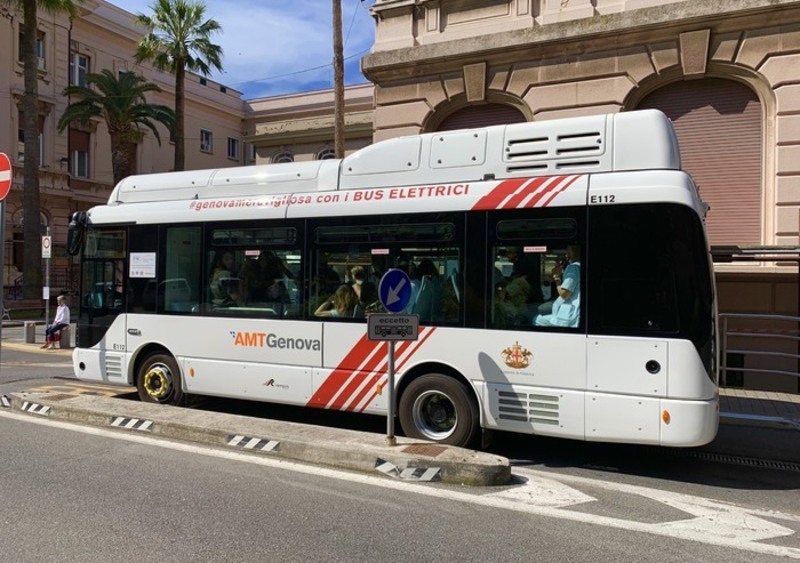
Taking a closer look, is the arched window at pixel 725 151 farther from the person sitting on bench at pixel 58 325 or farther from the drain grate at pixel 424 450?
the person sitting on bench at pixel 58 325

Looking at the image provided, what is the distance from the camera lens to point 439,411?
677 cm

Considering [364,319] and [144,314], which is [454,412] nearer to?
[364,319]

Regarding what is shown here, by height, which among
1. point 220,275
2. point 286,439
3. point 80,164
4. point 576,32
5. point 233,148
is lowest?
point 286,439

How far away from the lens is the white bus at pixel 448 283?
5.73 meters

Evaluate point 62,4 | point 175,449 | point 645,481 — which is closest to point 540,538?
point 645,481

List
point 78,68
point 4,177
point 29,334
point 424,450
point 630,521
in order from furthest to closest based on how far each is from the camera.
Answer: point 78,68 < point 29,334 < point 4,177 < point 424,450 < point 630,521

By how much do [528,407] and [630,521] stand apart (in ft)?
5.26

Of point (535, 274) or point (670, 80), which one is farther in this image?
point (670, 80)

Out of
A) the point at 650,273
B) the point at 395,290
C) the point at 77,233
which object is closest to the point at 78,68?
the point at 77,233

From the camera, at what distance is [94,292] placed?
29.4 ft

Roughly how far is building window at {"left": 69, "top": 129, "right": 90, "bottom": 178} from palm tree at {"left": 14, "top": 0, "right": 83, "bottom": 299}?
9674 millimetres

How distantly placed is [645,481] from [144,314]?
6.57 metres

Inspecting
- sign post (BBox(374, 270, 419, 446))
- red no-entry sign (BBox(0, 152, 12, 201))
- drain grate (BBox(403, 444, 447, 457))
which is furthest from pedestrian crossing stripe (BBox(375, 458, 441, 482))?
red no-entry sign (BBox(0, 152, 12, 201))

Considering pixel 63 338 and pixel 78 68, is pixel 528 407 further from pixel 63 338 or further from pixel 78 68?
pixel 78 68
